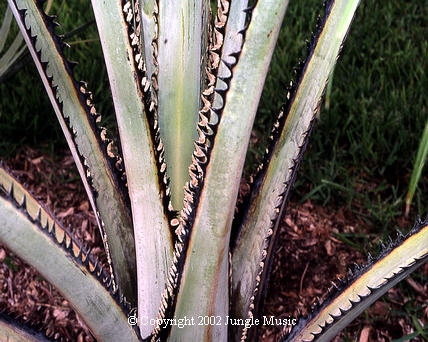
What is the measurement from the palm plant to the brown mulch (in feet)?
1.27

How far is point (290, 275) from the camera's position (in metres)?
1.29

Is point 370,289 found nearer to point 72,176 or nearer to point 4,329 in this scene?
point 4,329

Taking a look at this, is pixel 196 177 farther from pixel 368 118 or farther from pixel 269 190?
pixel 368 118

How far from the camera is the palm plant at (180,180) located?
557 millimetres

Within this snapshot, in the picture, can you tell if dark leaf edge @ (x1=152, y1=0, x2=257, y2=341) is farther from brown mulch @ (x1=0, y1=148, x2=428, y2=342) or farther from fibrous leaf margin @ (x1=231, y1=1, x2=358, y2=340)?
brown mulch @ (x1=0, y1=148, x2=428, y2=342)

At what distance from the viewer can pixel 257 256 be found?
77cm

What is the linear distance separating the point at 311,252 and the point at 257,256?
24.4 inches

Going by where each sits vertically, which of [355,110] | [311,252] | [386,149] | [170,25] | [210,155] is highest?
[355,110]

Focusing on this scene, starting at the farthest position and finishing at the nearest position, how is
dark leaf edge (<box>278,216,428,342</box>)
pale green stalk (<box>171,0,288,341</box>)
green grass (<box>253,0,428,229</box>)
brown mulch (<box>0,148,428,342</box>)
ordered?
green grass (<box>253,0,428,229</box>)
brown mulch (<box>0,148,428,342</box>)
dark leaf edge (<box>278,216,428,342</box>)
pale green stalk (<box>171,0,288,341</box>)

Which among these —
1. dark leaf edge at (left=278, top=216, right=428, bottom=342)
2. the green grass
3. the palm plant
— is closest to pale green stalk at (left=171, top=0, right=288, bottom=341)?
the palm plant

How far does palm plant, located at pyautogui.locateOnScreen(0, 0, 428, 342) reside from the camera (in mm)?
557

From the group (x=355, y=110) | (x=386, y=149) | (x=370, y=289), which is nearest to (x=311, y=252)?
(x=386, y=149)

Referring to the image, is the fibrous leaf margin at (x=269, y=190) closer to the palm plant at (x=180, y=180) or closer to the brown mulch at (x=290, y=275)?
the palm plant at (x=180, y=180)

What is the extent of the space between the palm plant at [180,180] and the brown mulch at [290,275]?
39cm
